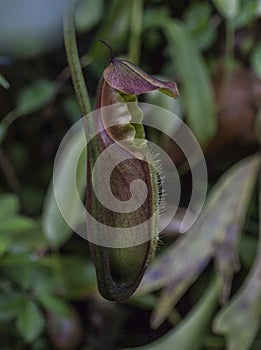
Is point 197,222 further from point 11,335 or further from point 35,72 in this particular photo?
point 35,72

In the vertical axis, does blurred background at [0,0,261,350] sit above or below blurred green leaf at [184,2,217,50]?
below

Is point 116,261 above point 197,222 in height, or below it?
above

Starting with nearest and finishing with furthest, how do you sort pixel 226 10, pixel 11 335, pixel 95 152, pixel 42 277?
pixel 95 152, pixel 226 10, pixel 42 277, pixel 11 335

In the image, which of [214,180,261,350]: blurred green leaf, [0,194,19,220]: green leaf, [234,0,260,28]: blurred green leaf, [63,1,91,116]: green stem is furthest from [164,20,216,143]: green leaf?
[63,1,91,116]: green stem

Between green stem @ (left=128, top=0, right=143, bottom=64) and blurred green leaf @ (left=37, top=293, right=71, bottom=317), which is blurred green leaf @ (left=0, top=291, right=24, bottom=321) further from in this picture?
green stem @ (left=128, top=0, right=143, bottom=64)

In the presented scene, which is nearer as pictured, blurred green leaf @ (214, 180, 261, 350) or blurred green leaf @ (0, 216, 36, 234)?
blurred green leaf @ (0, 216, 36, 234)

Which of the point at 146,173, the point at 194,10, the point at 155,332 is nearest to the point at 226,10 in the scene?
the point at 194,10
